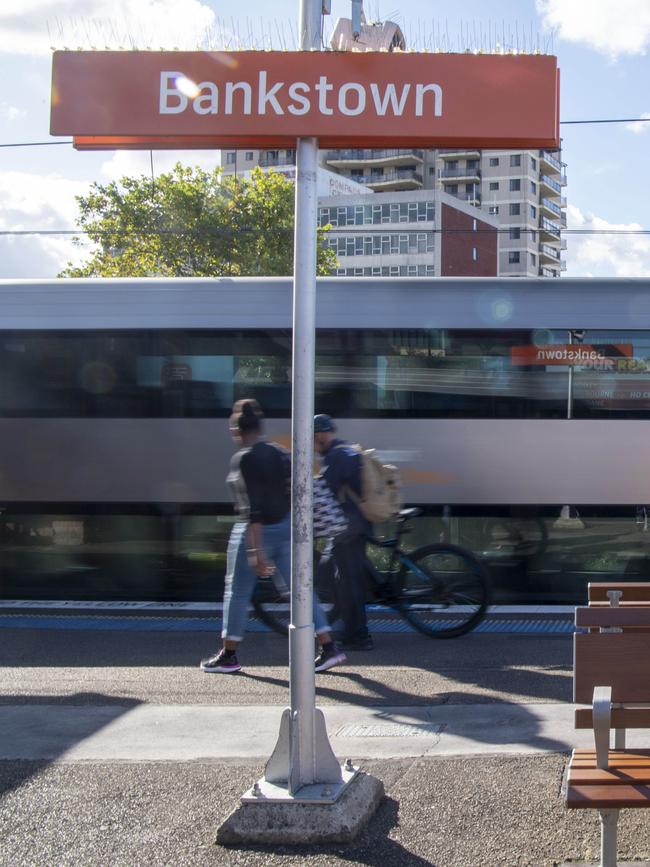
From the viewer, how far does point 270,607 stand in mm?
8633

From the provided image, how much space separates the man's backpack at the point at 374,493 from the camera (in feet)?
26.3

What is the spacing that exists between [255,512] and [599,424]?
190 inches

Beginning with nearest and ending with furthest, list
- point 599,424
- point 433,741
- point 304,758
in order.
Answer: point 304,758 → point 433,741 → point 599,424

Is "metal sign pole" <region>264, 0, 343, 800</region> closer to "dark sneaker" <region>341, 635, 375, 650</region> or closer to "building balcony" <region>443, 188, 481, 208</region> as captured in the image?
"dark sneaker" <region>341, 635, 375, 650</region>

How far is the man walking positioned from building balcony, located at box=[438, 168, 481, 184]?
102277 millimetres

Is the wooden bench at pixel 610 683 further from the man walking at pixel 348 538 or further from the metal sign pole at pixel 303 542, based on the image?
the man walking at pixel 348 538

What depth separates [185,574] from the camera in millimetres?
11320

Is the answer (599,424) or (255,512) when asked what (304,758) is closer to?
(255,512)

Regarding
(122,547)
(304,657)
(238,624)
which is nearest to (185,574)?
(122,547)

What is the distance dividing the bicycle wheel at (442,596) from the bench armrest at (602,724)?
4.76 metres

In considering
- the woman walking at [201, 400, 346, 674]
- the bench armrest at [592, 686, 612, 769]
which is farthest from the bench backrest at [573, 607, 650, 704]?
the woman walking at [201, 400, 346, 674]

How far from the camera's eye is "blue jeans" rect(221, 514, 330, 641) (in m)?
7.26

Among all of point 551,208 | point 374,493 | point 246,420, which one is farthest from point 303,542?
point 551,208

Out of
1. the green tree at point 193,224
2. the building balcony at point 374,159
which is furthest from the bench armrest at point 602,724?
the building balcony at point 374,159
